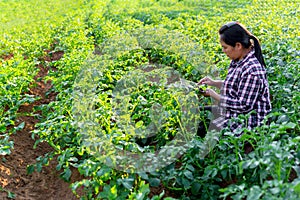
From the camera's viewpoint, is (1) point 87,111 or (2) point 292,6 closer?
(1) point 87,111

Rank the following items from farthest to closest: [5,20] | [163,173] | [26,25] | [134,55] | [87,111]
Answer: [5,20]
[26,25]
[134,55]
[87,111]
[163,173]

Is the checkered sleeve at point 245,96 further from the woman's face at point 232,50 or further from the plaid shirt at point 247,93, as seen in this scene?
the woman's face at point 232,50

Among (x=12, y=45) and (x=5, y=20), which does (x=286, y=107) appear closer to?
(x=12, y=45)

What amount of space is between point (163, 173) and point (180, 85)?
0.94 meters

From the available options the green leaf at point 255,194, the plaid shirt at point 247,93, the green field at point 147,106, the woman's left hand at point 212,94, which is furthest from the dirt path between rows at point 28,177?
the green leaf at point 255,194

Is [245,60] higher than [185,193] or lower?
higher

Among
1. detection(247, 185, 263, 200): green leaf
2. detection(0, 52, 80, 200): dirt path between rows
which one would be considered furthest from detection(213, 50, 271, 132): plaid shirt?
detection(0, 52, 80, 200): dirt path between rows

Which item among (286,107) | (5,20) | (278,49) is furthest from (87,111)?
(5,20)

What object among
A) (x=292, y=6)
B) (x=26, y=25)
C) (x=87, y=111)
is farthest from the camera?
(x=26, y=25)

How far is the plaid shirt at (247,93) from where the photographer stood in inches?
150

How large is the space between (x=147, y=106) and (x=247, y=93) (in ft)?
A: 3.45

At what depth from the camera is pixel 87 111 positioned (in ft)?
12.3

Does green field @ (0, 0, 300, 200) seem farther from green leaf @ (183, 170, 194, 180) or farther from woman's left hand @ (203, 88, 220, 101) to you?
woman's left hand @ (203, 88, 220, 101)

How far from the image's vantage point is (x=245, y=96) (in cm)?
385
